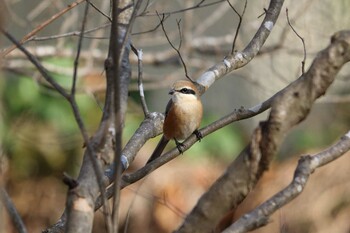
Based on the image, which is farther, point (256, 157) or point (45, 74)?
point (45, 74)

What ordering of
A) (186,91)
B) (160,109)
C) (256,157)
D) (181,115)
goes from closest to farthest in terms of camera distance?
1. (256,157)
2. (186,91)
3. (181,115)
4. (160,109)

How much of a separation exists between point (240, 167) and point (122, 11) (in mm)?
1061

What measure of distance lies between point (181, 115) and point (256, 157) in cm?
197

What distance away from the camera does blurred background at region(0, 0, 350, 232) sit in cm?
582

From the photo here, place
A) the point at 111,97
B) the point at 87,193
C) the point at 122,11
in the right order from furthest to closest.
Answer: the point at 122,11 → the point at 111,97 → the point at 87,193

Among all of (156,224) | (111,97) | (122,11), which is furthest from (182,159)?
(111,97)

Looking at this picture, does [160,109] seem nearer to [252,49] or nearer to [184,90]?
[184,90]

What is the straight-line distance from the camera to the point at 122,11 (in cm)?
243

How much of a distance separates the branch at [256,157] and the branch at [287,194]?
12.1 inches

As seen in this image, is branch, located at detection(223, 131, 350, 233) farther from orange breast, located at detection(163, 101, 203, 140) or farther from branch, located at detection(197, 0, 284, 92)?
orange breast, located at detection(163, 101, 203, 140)

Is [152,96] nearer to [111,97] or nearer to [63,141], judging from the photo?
[63,141]

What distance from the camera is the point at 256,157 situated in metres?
1.51

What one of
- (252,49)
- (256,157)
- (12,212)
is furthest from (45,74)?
(252,49)

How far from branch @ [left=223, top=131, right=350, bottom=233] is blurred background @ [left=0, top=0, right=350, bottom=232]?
3.38 metres
